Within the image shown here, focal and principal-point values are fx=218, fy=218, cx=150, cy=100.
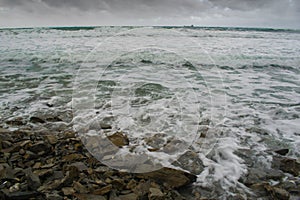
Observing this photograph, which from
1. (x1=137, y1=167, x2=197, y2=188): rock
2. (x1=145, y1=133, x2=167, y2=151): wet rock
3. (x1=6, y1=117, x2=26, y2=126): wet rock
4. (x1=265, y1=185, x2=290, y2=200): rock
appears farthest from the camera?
(x1=6, y1=117, x2=26, y2=126): wet rock

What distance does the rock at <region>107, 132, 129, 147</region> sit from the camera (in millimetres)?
3070

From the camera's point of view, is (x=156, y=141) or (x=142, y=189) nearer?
(x=142, y=189)

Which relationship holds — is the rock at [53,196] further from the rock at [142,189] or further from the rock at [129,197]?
the rock at [142,189]

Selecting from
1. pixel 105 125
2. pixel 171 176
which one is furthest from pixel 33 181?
pixel 105 125

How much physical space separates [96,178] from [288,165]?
7.41 feet

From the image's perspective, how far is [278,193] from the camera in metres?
2.16

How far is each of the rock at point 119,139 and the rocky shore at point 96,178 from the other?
1.36 ft

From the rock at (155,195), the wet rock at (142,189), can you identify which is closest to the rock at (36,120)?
the wet rock at (142,189)

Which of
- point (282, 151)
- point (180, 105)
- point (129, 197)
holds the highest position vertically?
point (180, 105)

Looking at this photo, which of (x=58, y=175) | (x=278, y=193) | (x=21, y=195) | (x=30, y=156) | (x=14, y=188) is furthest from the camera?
(x=30, y=156)

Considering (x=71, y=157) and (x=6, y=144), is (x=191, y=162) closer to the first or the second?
(x=71, y=157)

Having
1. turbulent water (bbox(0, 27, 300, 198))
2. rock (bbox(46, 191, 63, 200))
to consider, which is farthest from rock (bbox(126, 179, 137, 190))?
rock (bbox(46, 191, 63, 200))

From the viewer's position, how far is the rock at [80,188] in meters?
2.11

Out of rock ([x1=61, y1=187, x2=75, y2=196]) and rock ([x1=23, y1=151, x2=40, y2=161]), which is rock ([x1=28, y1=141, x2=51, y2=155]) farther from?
rock ([x1=61, y1=187, x2=75, y2=196])
